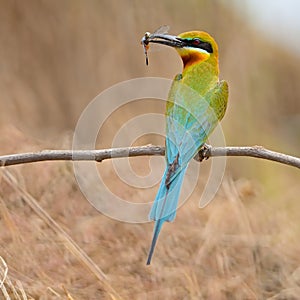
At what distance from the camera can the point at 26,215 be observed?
8.87 feet

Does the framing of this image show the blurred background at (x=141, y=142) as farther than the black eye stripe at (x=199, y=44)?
Yes

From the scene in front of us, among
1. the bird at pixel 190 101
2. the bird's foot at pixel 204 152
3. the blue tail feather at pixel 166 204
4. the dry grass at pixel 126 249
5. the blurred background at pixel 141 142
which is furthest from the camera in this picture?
the blurred background at pixel 141 142

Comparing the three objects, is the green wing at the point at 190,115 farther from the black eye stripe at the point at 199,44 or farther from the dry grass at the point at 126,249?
the dry grass at the point at 126,249

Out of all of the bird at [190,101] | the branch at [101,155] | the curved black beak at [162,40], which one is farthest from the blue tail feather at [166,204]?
the curved black beak at [162,40]

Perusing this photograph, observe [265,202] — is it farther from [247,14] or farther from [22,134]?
[247,14]

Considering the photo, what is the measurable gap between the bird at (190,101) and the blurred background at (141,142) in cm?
51

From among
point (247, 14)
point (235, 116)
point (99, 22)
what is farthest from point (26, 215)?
point (247, 14)

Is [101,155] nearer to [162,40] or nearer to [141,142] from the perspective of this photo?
[162,40]

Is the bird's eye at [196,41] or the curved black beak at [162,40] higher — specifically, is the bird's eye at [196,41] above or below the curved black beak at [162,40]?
above

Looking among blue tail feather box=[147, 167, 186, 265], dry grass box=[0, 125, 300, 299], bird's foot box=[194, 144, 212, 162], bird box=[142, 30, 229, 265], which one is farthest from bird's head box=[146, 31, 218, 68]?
dry grass box=[0, 125, 300, 299]

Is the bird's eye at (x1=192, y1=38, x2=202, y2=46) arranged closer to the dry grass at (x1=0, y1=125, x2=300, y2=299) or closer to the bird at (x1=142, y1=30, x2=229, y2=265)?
the bird at (x1=142, y1=30, x2=229, y2=265)

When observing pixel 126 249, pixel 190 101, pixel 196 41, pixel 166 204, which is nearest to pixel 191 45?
pixel 196 41

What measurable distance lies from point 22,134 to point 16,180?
0.86 meters

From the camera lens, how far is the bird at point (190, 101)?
203 cm
